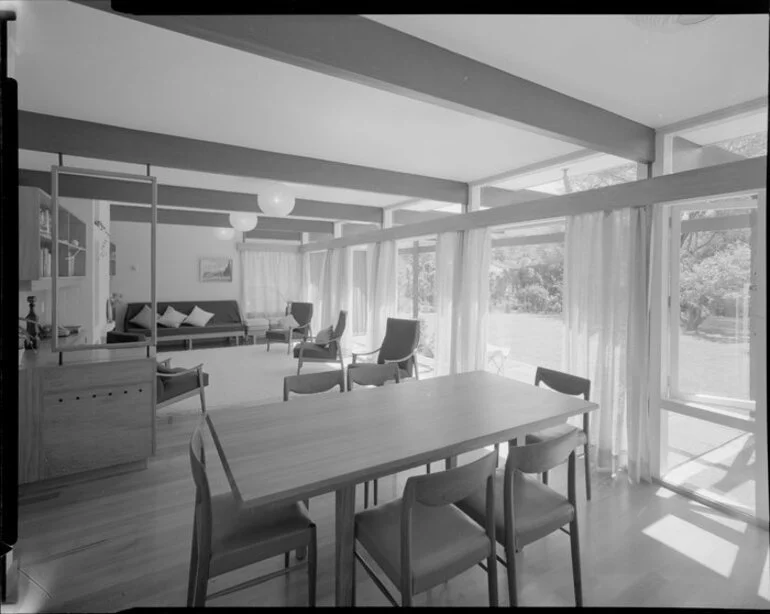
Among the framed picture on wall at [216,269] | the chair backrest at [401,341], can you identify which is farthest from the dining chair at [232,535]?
the framed picture on wall at [216,269]

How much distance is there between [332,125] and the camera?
275cm

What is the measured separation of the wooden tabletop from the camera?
52.5 inches

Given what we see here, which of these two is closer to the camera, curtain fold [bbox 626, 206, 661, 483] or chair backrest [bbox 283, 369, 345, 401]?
chair backrest [bbox 283, 369, 345, 401]

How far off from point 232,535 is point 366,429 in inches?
24.9

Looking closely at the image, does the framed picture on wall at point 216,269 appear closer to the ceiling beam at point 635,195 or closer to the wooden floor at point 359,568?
the ceiling beam at point 635,195

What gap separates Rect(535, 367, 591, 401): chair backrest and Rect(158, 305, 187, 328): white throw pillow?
22.9 feet

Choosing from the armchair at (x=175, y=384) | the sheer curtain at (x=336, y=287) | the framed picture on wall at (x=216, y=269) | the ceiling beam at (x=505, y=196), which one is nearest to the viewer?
the armchair at (x=175, y=384)

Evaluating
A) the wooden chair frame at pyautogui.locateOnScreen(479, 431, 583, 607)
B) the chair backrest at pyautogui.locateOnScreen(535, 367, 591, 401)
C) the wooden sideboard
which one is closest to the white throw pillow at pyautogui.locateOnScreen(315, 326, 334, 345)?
the wooden sideboard

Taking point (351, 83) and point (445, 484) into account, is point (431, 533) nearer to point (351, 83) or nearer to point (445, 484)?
point (445, 484)

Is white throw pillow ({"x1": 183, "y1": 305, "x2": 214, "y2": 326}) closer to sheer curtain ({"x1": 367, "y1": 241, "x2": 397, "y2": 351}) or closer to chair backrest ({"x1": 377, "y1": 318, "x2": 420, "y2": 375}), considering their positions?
sheer curtain ({"x1": 367, "y1": 241, "x2": 397, "y2": 351})

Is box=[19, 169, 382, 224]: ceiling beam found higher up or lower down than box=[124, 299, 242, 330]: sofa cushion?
higher up

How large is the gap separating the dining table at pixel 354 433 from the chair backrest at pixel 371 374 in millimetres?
288

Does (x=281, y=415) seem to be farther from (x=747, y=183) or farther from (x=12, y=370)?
(x=747, y=183)

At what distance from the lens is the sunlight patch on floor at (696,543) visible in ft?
6.32
